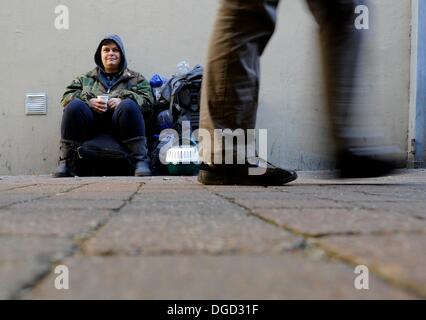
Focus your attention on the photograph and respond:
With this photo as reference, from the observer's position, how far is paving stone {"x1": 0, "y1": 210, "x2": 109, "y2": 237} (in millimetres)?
671

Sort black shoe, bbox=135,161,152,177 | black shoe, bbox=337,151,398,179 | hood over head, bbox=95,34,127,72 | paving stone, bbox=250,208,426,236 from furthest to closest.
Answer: hood over head, bbox=95,34,127,72
black shoe, bbox=135,161,152,177
black shoe, bbox=337,151,398,179
paving stone, bbox=250,208,426,236

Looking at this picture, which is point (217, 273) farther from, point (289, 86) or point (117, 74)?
point (289, 86)

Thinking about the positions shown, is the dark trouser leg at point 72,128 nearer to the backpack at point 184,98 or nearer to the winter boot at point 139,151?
the winter boot at point 139,151

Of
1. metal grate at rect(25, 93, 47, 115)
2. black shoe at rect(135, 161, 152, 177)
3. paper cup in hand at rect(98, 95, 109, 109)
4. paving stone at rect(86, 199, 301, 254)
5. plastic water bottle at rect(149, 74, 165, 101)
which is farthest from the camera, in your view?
metal grate at rect(25, 93, 47, 115)

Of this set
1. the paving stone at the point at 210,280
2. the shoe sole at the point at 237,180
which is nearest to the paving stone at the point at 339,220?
the paving stone at the point at 210,280

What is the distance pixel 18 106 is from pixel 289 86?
2.09 m

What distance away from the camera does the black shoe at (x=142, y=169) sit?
121 inches

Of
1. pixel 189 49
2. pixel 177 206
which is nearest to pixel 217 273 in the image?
pixel 177 206

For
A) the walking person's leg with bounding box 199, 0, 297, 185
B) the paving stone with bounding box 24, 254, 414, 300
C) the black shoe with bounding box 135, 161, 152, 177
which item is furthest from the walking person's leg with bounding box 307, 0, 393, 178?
the black shoe with bounding box 135, 161, 152, 177

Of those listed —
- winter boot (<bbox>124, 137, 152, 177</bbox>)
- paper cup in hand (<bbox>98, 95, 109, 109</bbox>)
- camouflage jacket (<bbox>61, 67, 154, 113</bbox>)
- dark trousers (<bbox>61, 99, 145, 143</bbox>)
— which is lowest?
winter boot (<bbox>124, 137, 152, 177</bbox>)

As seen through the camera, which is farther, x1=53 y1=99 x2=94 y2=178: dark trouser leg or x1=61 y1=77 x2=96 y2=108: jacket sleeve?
x1=61 y1=77 x2=96 y2=108: jacket sleeve

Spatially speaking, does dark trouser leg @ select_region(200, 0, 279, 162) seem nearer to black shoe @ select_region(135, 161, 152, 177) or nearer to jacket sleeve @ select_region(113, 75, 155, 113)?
black shoe @ select_region(135, 161, 152, 177)

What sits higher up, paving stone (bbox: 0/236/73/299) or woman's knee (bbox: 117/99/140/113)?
woman's knee (bbox: 117/99/140/113)
